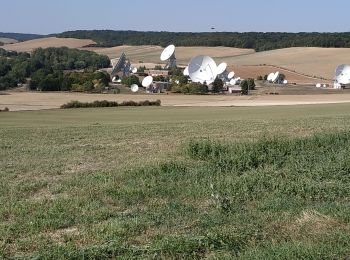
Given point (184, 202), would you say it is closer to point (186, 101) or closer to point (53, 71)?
point (186, 101)

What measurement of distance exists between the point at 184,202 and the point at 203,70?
10022 cm

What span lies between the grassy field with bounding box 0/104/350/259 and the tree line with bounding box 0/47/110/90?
103120 mm

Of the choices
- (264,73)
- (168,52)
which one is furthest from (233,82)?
(264,73)

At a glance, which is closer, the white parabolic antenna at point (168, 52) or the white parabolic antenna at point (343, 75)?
the white parabolic antenna at point (343, 75)

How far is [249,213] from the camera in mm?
8039

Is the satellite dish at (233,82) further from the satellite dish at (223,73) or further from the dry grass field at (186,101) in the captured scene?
the dry grass field at (186,101)

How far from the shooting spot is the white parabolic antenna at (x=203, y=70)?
108 meters

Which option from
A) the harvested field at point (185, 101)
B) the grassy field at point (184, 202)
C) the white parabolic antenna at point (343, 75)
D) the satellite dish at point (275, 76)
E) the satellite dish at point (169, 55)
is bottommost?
the harvested field at point (185, 101)

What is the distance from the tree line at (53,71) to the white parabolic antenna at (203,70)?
63.9ft

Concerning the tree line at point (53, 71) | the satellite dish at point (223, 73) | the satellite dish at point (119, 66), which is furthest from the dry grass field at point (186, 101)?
the satellite dish at point (119, 66)

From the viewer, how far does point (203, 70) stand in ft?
355

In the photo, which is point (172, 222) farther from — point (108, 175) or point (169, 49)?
point (169, 49)

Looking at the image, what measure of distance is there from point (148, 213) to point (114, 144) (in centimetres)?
856

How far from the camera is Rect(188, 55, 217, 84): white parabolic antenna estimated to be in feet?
353
